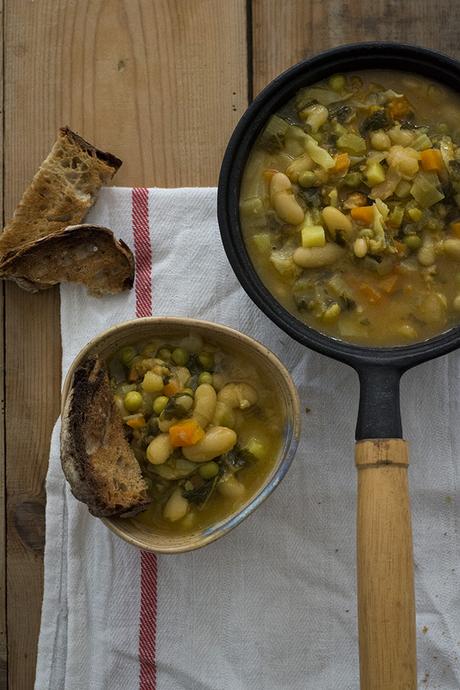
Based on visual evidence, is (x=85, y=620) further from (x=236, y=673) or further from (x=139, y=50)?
(x=139, y=50)

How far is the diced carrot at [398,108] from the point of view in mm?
2123

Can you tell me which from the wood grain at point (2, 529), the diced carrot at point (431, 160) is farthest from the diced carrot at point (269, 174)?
the wood grain at point (2, 529)

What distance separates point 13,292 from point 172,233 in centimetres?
51

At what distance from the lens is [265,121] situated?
2123 mm

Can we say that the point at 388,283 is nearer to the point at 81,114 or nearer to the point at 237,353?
the point at 237,353

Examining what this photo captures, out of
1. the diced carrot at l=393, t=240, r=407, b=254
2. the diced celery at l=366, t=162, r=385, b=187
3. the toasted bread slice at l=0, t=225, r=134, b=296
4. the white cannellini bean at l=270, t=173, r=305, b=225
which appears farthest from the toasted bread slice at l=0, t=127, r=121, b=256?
the diced carrot at l=393, t=240, r=407, b=254

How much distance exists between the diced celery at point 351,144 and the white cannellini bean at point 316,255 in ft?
0.82

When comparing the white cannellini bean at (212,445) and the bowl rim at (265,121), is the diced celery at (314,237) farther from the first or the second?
the white cannellini bean at (212,445)

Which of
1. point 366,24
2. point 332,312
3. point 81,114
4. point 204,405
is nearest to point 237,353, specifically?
point 204,405

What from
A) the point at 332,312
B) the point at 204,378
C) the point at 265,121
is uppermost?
the point at 265,121

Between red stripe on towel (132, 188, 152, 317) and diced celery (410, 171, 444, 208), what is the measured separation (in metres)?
0.78

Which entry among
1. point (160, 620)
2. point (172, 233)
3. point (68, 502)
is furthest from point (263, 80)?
point (160, 620)

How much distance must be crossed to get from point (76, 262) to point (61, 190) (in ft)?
0.69

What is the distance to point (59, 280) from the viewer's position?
2.37 m
